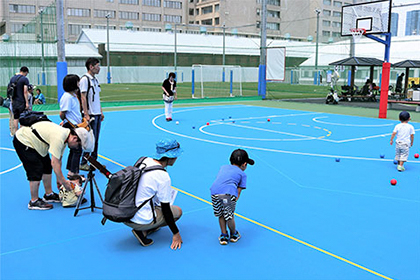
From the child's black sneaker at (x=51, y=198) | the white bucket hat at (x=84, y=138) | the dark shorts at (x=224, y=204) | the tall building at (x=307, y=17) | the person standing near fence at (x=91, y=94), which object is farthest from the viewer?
the tall building at (x=307, y=17)

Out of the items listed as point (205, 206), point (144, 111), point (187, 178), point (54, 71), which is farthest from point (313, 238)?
point (54, 71)

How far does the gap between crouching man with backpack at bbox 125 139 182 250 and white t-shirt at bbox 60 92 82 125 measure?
2.74 m

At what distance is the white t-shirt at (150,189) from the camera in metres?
4.25

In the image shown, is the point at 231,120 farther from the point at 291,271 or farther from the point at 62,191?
the point at 291,271

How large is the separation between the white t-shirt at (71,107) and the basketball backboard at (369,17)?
14.2 metres

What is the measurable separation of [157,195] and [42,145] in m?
2.01

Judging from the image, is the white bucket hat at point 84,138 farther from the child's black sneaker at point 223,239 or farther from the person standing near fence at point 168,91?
the person standing near fence at point 168,91

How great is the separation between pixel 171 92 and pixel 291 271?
1117 centimetres

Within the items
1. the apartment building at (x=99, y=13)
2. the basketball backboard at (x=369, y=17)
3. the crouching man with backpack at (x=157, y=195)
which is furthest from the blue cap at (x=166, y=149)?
the apartment building at (x=99, y=13)

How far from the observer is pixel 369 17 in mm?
19359

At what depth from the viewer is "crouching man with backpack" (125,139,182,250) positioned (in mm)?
4262

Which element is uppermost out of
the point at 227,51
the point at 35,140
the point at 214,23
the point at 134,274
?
the point at 214,23

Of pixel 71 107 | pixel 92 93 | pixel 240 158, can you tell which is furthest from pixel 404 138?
pixel 71 107

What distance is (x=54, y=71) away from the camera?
64.5 ft
